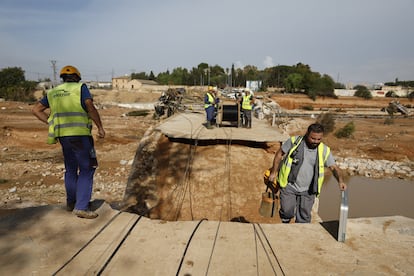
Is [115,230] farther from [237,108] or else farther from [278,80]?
[278,80]

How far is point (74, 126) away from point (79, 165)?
1.59ft

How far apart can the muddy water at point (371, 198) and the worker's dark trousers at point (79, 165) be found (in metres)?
9.21

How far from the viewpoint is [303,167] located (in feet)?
11.6

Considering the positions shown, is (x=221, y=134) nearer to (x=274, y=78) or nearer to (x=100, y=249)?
(x=100, y=249)

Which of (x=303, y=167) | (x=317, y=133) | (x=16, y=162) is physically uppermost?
(x=317, y=133)

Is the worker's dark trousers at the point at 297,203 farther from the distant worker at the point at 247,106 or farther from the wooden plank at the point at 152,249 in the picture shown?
the distant worker at the point at 247,106

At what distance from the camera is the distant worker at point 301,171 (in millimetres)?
3502

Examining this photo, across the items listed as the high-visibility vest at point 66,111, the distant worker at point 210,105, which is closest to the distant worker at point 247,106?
the distant worker at point 210,105

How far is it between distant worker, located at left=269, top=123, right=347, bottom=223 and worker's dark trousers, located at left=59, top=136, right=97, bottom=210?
2.32 m

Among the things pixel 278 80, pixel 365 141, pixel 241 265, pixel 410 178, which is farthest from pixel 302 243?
pixel 278 80

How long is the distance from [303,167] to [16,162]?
12551 millimetres

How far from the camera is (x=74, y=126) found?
3109 millimetres

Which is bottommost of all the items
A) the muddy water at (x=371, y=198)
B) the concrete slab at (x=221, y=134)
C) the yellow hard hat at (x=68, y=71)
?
the muddy water at (x=371, y=198)

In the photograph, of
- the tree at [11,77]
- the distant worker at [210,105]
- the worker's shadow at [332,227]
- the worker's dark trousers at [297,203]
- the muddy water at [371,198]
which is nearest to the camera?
the worker's shadow at [332,227]
